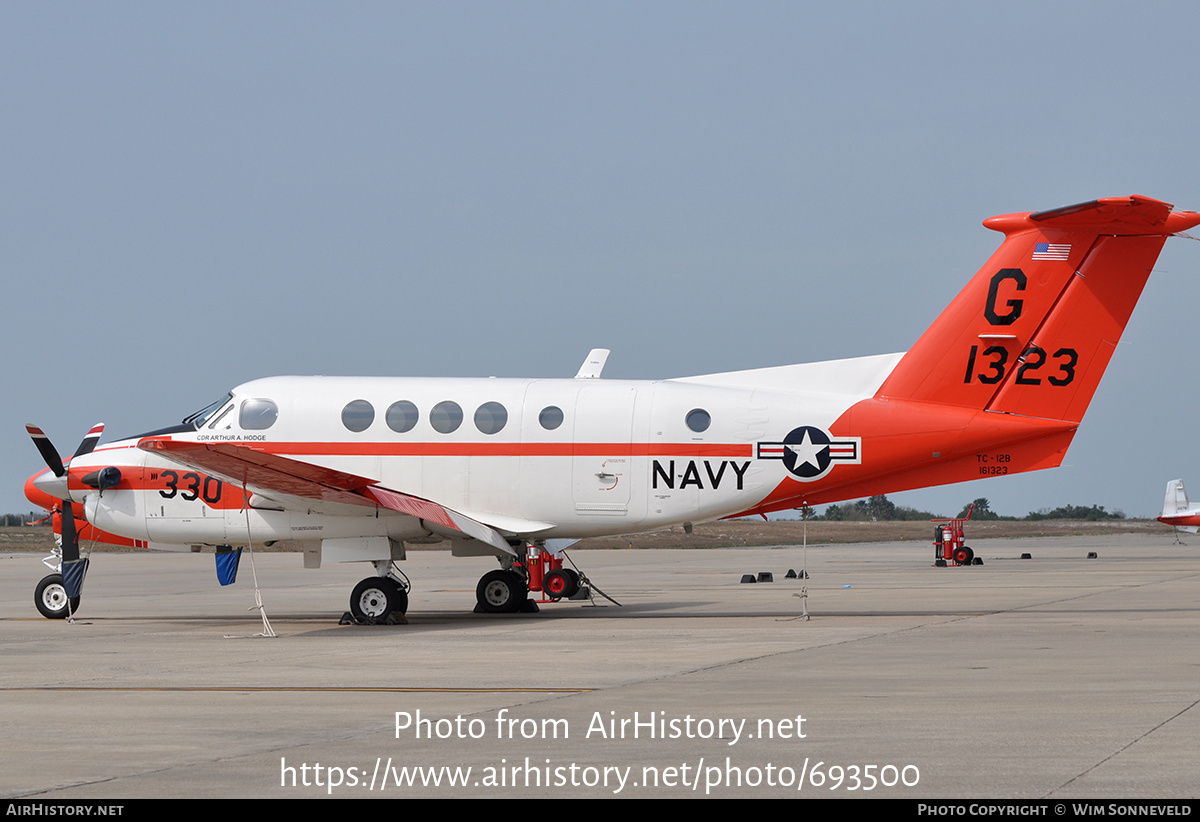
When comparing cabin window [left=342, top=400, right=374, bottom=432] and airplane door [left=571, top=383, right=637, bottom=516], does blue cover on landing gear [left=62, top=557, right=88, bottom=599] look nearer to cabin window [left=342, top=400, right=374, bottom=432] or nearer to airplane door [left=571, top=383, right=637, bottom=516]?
cabin window [left=342, top=400, right=374, bottom=432]

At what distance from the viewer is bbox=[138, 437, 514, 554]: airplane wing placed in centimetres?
1655

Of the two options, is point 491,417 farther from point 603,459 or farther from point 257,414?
point 257,414

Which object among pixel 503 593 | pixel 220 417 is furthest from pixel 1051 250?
pixel 220 417

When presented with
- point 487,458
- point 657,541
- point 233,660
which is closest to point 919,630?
point 487,458

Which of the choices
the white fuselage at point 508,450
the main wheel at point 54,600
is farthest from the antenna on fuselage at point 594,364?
the main wheel at point 54,600

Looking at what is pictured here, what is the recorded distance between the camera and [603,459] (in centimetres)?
1928

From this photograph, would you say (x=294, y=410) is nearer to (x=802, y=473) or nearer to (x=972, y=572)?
(x=802, y=473)

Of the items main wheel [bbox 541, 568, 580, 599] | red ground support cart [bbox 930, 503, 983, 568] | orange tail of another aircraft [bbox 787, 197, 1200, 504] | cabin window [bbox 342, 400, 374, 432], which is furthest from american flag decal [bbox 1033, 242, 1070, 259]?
red ground support cart [bbox 930, 503, 983, 568]

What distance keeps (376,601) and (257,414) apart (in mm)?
3613

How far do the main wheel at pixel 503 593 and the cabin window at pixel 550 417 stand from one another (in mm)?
3208

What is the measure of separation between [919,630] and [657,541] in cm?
6236

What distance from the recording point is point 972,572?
36.9m

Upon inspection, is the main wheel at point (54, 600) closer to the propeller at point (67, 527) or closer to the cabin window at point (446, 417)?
Answer: the propeller at point (67, 527)
